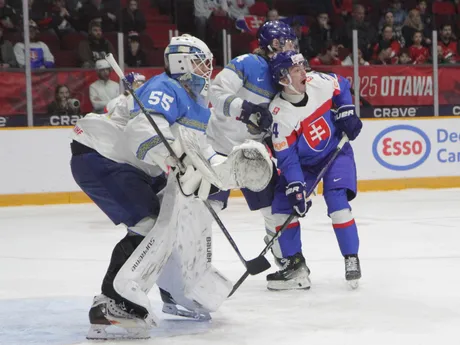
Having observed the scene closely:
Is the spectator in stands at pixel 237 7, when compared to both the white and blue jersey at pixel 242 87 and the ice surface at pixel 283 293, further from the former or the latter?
the white and blue jersey at pixel 242 87

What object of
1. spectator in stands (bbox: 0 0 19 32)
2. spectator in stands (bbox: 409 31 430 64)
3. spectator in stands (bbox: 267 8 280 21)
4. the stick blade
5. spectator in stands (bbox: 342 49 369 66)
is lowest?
the stick blade

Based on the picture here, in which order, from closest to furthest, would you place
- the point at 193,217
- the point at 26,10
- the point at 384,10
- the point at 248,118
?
the point at 193,217 → the point at 248,118 → the point at 26,10 → the point at 384,10

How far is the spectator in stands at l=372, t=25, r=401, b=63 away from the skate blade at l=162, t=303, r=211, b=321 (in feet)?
19.8

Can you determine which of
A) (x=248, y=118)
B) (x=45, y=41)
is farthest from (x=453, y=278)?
(x=45, y=41)

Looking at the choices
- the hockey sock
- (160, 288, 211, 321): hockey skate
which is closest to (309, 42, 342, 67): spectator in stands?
the hockey sock

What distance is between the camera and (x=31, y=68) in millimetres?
7625

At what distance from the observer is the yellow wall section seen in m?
7.61

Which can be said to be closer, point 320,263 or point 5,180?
point 320,263

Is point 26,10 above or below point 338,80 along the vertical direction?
above

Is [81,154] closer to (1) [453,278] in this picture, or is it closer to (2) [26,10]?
(1) [453,278]

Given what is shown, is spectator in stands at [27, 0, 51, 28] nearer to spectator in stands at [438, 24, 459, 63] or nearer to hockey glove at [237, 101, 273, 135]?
spectator in stands at [438, 24, 459, 63]

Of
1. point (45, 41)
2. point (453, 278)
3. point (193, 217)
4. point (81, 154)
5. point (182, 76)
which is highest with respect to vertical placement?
point (45, 41)

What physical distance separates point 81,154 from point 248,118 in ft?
3.18

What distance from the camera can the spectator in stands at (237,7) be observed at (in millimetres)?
9445
